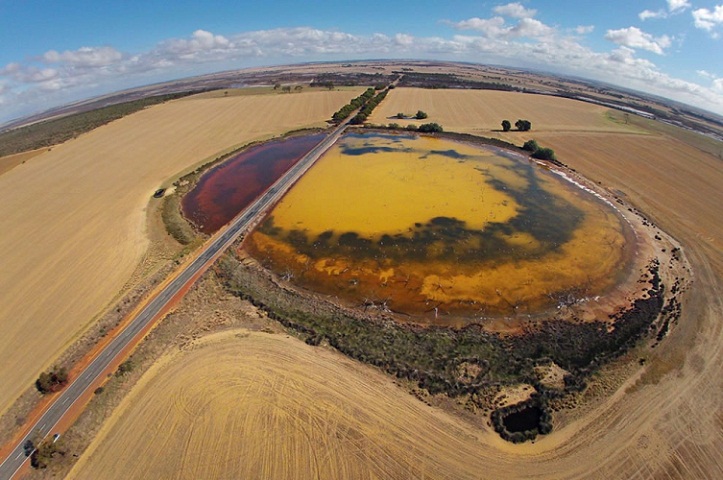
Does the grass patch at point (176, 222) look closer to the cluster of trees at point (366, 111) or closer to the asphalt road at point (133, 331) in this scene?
the asphalt road at point (133, 331)

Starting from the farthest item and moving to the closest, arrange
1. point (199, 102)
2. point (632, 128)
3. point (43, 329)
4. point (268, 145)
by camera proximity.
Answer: point (199, 102)
point (632, 128)
point (268, 145)
point (43, 329)

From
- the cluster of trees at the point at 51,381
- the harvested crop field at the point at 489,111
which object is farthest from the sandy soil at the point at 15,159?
the harvested crop field at the point at 489,111

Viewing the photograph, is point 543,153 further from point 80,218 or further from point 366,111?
point 80,218

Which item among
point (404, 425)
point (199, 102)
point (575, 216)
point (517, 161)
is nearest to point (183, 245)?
point (404, 425)

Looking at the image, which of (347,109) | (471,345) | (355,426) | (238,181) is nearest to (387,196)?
(238,181)

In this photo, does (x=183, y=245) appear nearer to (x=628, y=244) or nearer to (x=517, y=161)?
(x=628, y=244)
